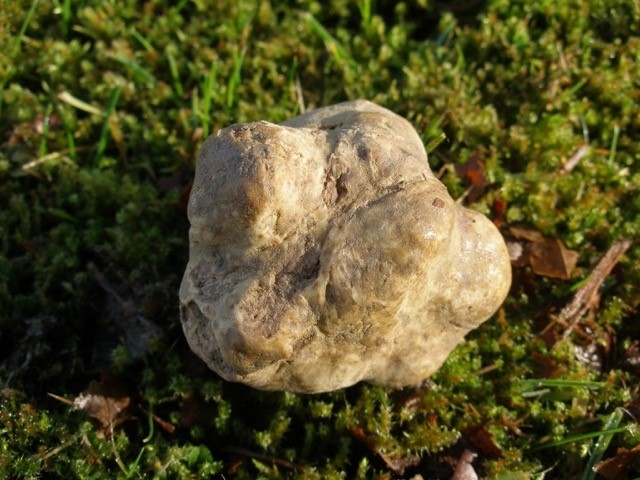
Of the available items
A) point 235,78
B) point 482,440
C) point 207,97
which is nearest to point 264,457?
point 482,440

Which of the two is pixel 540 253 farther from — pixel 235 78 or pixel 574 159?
pixel 235 78

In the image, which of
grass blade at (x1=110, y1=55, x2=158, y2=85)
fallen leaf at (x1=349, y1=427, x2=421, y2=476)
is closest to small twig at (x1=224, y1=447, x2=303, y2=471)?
fallen leaf at (x1=349, y1=427, x2=421, y2=476)

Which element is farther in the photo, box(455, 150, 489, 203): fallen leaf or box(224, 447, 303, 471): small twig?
box(455, 150, 489, 203): fallen leaf

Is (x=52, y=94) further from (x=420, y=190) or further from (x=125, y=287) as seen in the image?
(x=420, y=190)

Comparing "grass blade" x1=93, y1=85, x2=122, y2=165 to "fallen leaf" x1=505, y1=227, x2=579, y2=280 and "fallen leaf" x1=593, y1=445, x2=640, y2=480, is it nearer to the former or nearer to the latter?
"fallen leaf" x1=505, y1=227, x2=579, y2=280

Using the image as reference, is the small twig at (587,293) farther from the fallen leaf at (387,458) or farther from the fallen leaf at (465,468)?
the fallen leaf at (387,458)

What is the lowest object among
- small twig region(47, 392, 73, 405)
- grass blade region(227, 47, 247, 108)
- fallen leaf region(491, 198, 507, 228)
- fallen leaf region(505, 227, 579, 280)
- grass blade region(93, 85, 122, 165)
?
Answer: small twig region(47, 392, 73, 405)

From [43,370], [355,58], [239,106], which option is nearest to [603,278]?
[355,58]
